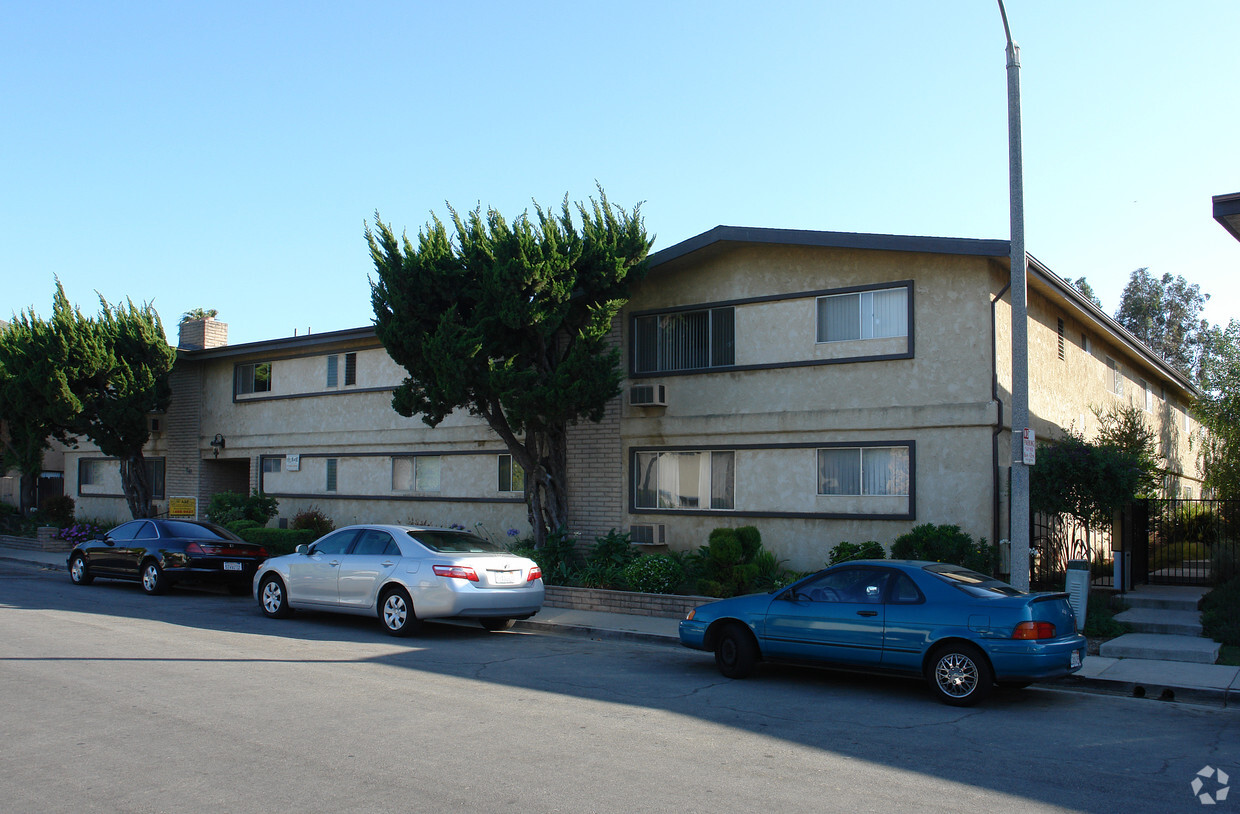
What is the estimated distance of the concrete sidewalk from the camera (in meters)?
9.59

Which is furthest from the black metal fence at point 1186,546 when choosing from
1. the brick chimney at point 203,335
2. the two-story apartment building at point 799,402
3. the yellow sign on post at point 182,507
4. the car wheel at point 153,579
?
the brick chimney at point 203,335

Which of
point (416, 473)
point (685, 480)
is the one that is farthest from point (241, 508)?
point (685, 480)

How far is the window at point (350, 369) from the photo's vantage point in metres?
23.5

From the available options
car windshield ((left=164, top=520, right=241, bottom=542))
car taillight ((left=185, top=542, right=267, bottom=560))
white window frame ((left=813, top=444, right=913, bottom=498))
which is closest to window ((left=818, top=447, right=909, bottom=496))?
white window frame ((left=813, top=444, right=913, bottom=498))

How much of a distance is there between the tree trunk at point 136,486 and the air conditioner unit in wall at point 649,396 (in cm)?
1625

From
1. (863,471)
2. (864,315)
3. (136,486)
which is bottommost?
(136,486)

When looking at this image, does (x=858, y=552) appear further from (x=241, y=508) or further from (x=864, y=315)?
(x=241, y=508)

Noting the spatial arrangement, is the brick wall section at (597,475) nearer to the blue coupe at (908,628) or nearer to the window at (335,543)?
the window at (335,543)

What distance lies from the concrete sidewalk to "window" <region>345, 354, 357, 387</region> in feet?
36.2

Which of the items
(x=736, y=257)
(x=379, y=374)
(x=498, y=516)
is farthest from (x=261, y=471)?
(x=736, y=257)

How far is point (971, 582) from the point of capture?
31.7 ft

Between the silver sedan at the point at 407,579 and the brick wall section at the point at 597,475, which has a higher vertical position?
the brick wall section at the point at 597,475

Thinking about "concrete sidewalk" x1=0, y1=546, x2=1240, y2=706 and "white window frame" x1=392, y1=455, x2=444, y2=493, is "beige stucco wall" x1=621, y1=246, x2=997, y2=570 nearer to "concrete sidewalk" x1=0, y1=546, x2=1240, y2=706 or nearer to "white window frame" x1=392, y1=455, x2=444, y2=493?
"concrete sidewalk" x1=0, y1=546, x2=1240, y2=706

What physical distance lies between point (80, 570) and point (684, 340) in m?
12.7
